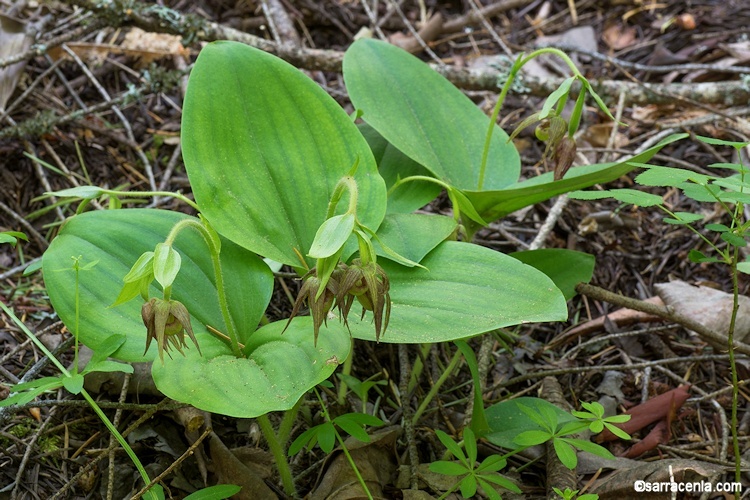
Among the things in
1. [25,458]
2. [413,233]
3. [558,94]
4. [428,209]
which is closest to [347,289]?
[413,233]

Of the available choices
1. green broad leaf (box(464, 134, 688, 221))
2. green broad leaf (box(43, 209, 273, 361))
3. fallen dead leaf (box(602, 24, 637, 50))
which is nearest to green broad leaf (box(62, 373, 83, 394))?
green broad leaf (box(43, 209, 273, 361))

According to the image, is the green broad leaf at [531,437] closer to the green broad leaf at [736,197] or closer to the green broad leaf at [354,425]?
the green broad leaf at [354,425]

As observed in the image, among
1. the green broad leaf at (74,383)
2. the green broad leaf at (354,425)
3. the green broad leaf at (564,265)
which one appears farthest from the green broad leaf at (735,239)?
the green broad leaf at (74,383)

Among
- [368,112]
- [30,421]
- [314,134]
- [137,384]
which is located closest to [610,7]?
[368,112]

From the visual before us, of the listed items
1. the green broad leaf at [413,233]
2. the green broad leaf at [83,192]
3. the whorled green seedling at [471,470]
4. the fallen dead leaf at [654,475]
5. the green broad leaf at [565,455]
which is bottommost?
the fallen dead leaf at [654,475]

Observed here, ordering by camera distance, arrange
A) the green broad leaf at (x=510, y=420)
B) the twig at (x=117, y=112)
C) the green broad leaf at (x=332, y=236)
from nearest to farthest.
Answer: the green broad leaf at (x=332, y=236) → the green broad leaf at (x=510, y=420) → the twig at (x=117, y=112)

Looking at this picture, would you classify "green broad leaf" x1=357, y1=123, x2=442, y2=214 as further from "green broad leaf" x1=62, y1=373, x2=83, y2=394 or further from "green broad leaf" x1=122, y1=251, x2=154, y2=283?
"green broad leaf" x1=62, y1=373, x2=83, y2=394
